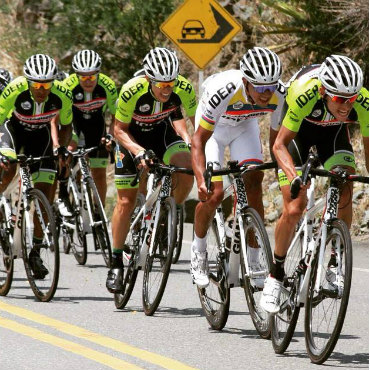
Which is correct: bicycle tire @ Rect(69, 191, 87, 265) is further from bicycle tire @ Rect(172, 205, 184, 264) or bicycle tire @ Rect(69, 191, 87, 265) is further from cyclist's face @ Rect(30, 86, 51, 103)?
cyclist's face @ Rect(30, 86, 51, 103)

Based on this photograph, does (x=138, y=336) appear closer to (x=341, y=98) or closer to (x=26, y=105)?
(x=341, y=98)

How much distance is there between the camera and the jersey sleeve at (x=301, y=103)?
24.1ft

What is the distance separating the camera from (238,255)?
26.3 feet

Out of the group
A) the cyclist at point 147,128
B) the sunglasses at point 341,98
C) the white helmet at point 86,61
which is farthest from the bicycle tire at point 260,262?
the white helmet at point 86,61

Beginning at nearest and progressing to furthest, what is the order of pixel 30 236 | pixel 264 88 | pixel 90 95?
1. pixel 264 88
2. pixel 30 236
3. pixel 90 95

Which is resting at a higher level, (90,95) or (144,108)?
(144,108)

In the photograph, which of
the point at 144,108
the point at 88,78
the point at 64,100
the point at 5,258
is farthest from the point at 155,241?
the point at 88,78

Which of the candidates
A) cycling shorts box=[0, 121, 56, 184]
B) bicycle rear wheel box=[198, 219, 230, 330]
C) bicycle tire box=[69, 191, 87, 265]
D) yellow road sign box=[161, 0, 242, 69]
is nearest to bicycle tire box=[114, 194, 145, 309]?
bicycle rear wheel box=[198, 219, 230, 330]

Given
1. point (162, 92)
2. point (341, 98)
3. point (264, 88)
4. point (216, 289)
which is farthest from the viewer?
point (162, 92)

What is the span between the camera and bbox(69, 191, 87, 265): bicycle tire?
12.2 metres

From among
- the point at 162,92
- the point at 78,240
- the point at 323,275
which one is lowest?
the point at 78,240

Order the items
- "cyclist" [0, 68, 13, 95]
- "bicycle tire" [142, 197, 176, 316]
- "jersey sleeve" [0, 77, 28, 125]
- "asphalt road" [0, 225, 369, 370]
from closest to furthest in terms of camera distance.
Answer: "asphalt road" [0, 225, 369, 370] < "bicycle tire" [142, 197, 176, 316] < "jersey sleeve" [0, 77, 28, 125] < "cyclist" [0, 68, 13, 95]

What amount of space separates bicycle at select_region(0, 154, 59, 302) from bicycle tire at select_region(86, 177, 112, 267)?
152 cm

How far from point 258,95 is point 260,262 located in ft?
3.59
